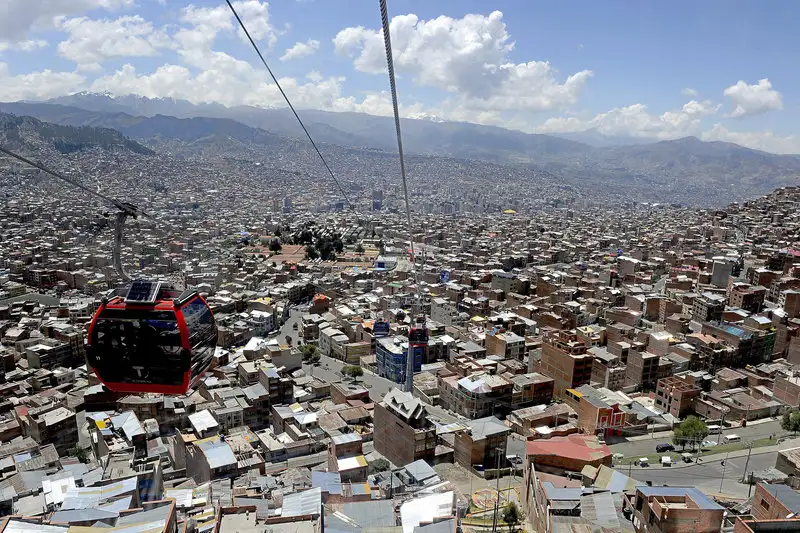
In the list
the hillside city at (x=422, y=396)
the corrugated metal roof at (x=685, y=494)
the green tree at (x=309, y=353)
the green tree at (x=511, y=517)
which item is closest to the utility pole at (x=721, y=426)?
the hillside city at (x=422, y=396)

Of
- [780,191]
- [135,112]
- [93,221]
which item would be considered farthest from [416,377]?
[135,112]

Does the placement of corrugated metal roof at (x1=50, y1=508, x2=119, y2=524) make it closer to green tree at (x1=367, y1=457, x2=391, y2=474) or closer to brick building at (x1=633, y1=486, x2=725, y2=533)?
green tree at (x1=367, y1=457, x2=391, y2=474)

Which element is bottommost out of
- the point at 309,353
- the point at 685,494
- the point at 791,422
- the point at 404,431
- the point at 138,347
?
the point at 309,353

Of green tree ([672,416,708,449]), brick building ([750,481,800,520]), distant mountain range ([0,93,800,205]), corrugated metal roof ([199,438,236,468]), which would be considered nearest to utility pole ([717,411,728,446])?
green tree ([672,416,708,449])

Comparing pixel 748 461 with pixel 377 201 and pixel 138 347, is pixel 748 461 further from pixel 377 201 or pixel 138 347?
pixel 377 201

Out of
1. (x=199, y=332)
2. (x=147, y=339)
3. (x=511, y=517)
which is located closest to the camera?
(x=147, y=339)

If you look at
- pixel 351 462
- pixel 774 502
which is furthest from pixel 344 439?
pixel 774 502

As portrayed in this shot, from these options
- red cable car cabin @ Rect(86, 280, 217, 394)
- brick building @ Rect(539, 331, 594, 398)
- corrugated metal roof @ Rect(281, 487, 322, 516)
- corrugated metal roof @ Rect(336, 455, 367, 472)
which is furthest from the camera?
brick building @ Rect(539, 331, 594, 398)

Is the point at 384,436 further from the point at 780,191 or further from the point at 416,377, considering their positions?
the point at 780,191
